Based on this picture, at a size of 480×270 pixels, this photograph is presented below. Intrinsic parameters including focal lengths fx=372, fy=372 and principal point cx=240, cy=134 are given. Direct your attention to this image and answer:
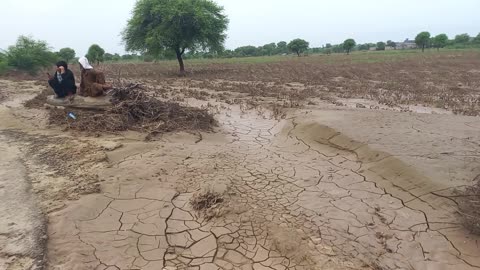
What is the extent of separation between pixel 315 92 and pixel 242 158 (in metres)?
7.54

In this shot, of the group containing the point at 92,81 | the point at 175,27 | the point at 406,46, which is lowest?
the point at 406,46

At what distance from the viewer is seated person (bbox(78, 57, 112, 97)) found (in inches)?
324

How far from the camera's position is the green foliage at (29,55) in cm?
1884

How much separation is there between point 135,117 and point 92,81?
1.39m

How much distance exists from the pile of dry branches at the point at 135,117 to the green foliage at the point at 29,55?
43.0ft

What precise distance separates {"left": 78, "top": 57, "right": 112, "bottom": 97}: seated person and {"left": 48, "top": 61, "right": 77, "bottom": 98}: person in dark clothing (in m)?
0.43

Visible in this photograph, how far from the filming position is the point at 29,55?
62.4 feet

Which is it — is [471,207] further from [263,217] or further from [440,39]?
[440,39]

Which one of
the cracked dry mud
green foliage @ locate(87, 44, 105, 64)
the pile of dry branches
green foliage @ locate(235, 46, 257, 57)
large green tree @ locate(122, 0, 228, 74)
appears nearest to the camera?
the cracked dry mud

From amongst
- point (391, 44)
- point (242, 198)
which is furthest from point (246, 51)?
point (242, 198)

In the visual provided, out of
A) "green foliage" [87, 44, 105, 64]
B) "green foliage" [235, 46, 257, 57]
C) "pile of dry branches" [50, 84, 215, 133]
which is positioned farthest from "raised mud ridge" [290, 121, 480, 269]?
"green foliage" [235, 46, 257, 57]

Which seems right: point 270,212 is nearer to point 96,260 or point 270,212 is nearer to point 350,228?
point 350,228

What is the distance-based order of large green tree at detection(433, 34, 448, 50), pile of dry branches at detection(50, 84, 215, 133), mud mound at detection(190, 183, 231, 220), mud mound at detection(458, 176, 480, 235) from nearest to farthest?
1. mud mound at detection(458, 176, 480, 235)
2. mud mound at detection(190, 183, 231, 220)
3. pile of dry branches at detection(50, 84, 215, 133)
4. large green tree at detection(433, 34, 448, 50)

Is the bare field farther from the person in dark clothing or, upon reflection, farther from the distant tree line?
the distant tree line
